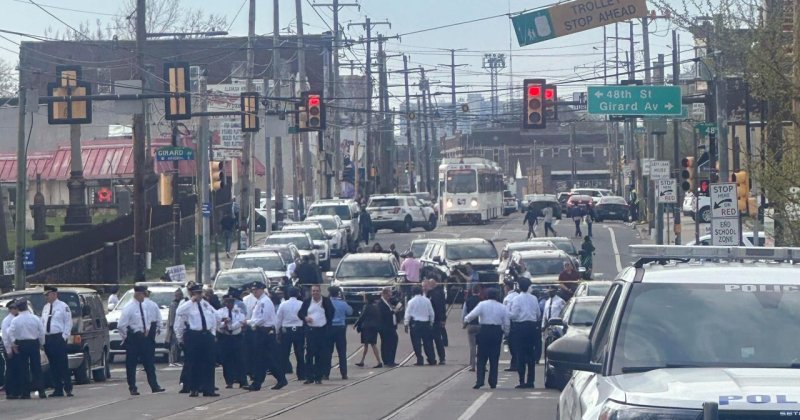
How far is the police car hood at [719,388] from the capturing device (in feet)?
19.6

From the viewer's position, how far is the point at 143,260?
37.8m

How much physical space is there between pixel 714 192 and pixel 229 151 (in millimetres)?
23309

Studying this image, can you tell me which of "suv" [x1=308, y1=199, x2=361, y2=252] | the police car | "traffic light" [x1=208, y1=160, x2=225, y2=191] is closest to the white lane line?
"suv" [x1=308, y1=199, x2=361, y2=252]

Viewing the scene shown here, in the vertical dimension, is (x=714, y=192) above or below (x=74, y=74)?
below

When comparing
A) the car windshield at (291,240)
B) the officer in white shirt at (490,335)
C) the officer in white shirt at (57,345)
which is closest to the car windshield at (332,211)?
the car windshield at (291,240)

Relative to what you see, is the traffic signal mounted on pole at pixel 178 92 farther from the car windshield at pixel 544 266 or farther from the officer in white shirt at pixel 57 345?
the officer in white shirt at pixel 57 345

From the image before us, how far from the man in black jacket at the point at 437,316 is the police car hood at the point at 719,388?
1947 cm

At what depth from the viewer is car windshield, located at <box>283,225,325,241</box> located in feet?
158

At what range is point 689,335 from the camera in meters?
7.27

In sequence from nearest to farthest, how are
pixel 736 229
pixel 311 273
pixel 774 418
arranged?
pixel 774 418
pixel 736 229
pixel 311 273

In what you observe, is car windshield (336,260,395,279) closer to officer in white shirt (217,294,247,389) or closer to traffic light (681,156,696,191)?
traffic light (681,156,696,191)

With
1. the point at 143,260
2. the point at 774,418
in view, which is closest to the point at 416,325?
the point at 143,260

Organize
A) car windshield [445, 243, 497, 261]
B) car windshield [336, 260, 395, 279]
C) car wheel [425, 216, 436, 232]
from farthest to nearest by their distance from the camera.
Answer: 1. car wheel [425, 216, 436, 232]
2. car windshield [445, 243, 497, 261]
3. car windshield [336, 260, 395, 279]

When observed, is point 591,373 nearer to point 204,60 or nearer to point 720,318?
point 720,318
